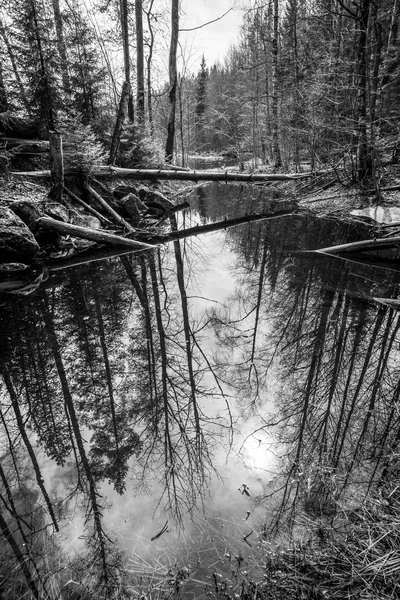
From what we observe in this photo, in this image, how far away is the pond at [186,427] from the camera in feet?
7.25

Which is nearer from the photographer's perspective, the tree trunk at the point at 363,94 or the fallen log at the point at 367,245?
the fallen log at the point at 367,245

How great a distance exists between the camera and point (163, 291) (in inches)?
275

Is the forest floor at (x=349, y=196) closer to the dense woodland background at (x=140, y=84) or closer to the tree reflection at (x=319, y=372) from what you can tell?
the dense woodland background at (x=140, y=84)

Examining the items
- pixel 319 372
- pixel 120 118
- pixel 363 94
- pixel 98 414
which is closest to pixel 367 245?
pixel 319 372

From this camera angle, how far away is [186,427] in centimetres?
348

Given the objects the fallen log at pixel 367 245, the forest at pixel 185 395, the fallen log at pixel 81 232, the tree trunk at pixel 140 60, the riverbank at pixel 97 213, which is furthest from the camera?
the tree trunk at pixel 140 60

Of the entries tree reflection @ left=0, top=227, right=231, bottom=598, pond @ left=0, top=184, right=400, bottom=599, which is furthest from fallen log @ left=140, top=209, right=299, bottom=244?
tree reflection @ left=0, top=227, right=231, bottom=598

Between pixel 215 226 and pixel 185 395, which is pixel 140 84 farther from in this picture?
pixel 185 395

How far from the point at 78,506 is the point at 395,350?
4318mm

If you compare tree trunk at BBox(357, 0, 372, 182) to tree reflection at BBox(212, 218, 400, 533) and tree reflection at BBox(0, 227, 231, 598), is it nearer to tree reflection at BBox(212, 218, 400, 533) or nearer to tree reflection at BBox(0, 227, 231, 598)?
tree reflection at BBox(212, 218, 400, 533)

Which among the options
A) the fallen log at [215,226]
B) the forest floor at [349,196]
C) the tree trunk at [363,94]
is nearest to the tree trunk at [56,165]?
the fallen log at [215,226]

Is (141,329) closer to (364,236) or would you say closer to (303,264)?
(303,264)

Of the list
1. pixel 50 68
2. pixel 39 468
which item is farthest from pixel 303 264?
pixel 50 68

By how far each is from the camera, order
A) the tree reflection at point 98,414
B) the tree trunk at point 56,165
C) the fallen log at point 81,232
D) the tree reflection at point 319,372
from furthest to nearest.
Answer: the tree trunk at point 56,165, the fallen log at point 81,232, the tree reflection at point 319,372, the tree reflection at point 98,414
